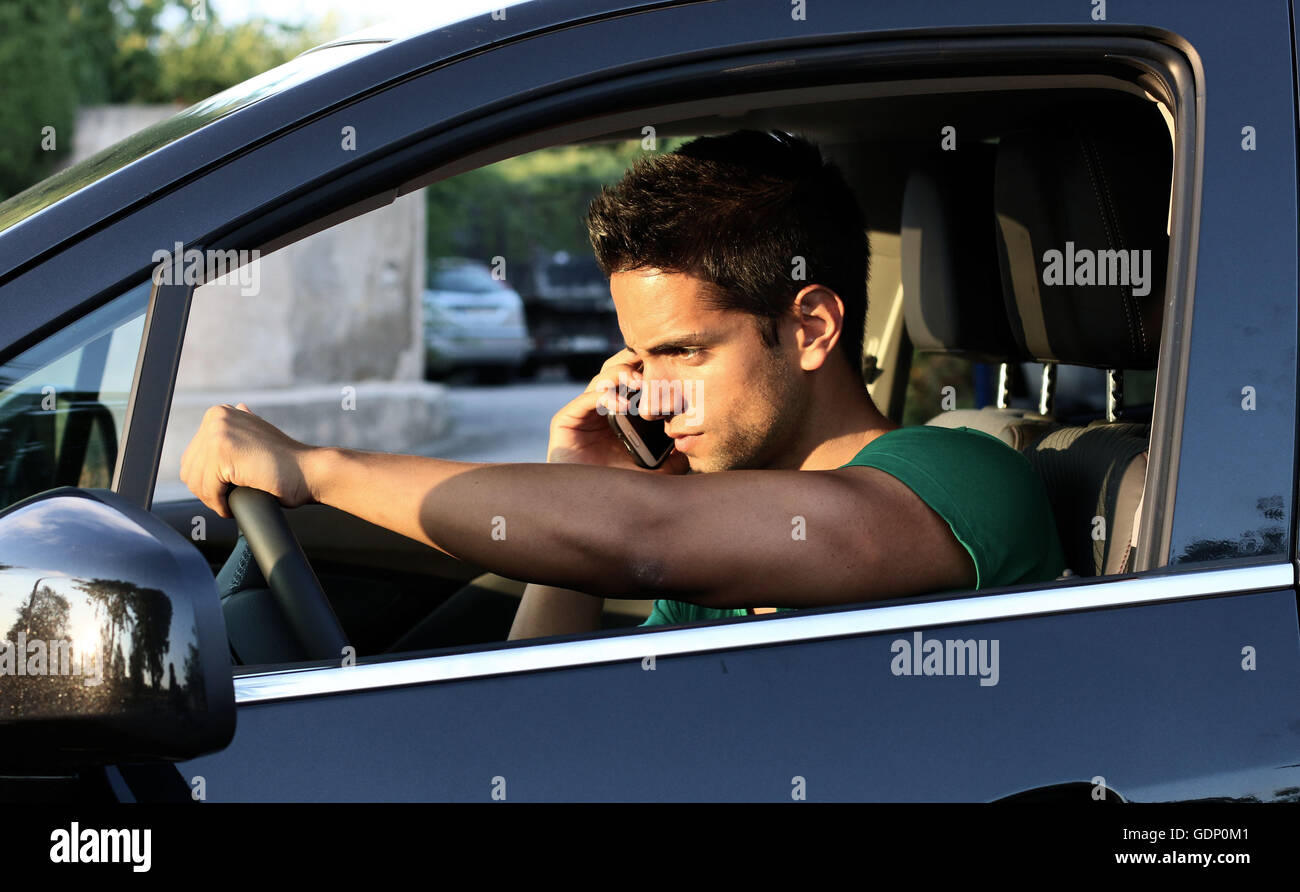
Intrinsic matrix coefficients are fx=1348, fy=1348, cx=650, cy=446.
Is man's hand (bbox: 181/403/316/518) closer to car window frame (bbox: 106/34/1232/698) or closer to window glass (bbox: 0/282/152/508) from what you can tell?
window glass (bbox: 0/282/152/508)

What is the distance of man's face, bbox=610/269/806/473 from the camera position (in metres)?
1.84

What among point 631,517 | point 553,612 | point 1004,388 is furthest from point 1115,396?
point 631,517

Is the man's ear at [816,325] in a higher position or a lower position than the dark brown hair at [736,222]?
lower

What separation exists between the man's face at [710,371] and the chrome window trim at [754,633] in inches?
23.3

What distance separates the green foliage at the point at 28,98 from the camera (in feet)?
34.0

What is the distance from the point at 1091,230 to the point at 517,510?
2.79 feet

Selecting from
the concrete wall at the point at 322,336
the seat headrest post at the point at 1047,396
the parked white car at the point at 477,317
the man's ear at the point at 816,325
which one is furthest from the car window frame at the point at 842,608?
the parked white car at the point at 477,317

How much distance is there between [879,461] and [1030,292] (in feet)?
1.37

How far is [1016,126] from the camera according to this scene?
2.06 metres

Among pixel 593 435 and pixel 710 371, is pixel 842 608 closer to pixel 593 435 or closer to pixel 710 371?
pixel 710 371

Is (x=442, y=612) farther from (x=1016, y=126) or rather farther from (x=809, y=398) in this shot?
(x=1016, y=126)

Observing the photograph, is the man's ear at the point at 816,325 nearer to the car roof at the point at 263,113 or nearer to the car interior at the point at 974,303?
the car interior at the point at 974,303

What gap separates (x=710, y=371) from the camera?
1861mm
